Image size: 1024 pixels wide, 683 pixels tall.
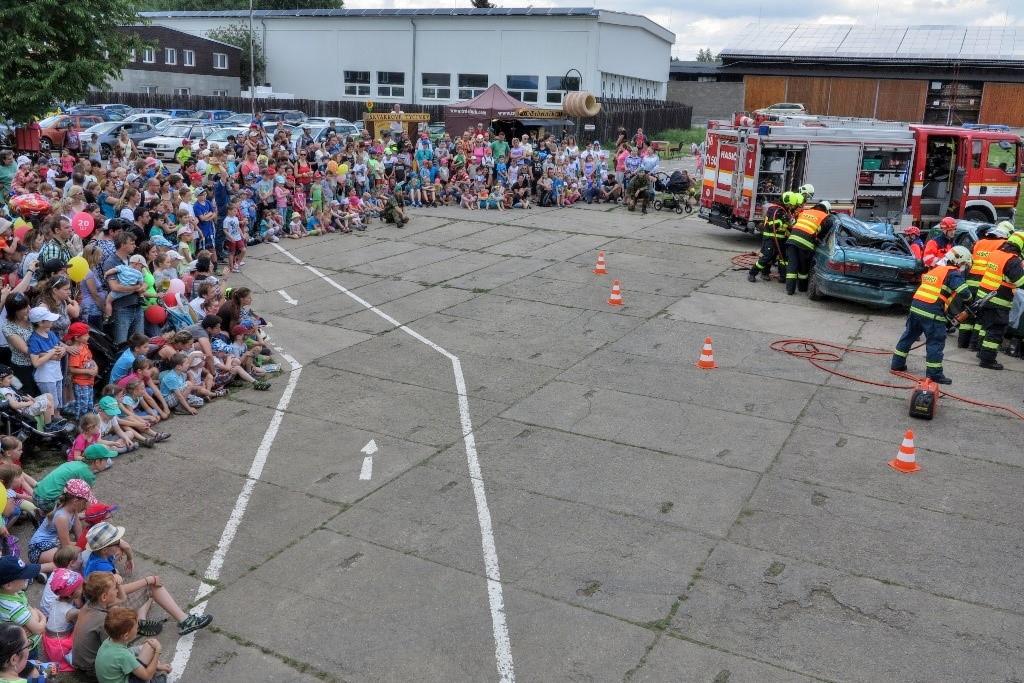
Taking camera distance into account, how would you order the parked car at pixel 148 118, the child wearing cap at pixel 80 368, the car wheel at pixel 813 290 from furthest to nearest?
the parked car at pixel 148 118, the car wheel at pixel 813 290, the child wearing cap at pixel 80 368

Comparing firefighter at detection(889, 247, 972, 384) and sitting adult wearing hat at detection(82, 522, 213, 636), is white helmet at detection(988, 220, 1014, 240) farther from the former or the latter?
sitting adult wearing hat at detection(82, 522, 213, 636)

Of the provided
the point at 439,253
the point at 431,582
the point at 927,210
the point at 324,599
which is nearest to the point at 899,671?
the point at 431,582

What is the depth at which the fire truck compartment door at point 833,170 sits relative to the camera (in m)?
20.2

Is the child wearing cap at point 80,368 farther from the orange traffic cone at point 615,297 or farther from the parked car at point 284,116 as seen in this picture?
the parked car at point 284,116

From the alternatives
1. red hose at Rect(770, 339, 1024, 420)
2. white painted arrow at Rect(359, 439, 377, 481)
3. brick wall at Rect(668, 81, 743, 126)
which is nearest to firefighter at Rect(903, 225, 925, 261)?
red hose at Rect(770, 339, 1024, 420)

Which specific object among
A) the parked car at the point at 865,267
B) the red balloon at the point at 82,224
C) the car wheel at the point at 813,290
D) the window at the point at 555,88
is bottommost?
the car wheel at the point at 813,290

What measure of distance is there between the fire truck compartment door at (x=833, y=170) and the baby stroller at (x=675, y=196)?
237 inches

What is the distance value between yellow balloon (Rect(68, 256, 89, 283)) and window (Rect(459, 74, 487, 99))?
4098cm

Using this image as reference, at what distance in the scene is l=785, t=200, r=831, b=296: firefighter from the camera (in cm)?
1639

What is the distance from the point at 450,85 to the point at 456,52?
185cm

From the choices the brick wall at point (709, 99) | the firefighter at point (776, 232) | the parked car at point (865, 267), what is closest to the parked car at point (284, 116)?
the firefighter at point (776, 232)

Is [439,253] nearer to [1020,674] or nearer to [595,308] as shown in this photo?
[595,308]

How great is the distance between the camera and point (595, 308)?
51.5 ft

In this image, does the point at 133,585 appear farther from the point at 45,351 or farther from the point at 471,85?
the point at 471,85
